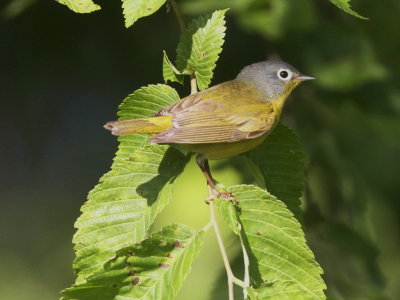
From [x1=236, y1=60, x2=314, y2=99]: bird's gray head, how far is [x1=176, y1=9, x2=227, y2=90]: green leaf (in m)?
0.74

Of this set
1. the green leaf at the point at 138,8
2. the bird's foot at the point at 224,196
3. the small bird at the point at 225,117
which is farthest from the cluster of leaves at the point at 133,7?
the bird's foot at the point at 224,196

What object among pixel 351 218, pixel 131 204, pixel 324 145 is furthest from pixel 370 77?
pixel 131 204

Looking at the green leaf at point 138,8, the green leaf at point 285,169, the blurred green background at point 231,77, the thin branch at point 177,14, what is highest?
the green leaf at point 138,8

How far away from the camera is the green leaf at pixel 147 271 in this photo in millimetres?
2227

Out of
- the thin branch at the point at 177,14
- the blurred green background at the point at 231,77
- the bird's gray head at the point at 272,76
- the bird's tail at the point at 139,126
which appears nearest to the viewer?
the bird's tail at the point at 139,126

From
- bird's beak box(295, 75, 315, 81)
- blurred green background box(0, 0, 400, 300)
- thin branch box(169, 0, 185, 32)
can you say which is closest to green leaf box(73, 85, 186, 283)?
thin branch box(169, 0, 185, 32)

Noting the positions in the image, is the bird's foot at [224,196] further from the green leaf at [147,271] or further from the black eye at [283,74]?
the black eye at [283,74]

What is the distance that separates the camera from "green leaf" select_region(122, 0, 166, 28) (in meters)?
2.31

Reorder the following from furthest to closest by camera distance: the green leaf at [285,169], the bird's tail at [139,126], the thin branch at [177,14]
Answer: the green leaf at [285,169] < the thin branch at [177,14] < the bird's tail at [139,126]

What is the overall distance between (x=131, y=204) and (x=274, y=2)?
4.67 feet

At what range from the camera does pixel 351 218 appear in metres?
3.58

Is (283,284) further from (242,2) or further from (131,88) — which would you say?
(131,88)

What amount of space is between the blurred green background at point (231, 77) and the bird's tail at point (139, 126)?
25.8 inches

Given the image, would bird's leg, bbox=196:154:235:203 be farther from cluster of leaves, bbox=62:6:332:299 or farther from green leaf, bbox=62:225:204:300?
green leaf, bbox=62:225:204:300
